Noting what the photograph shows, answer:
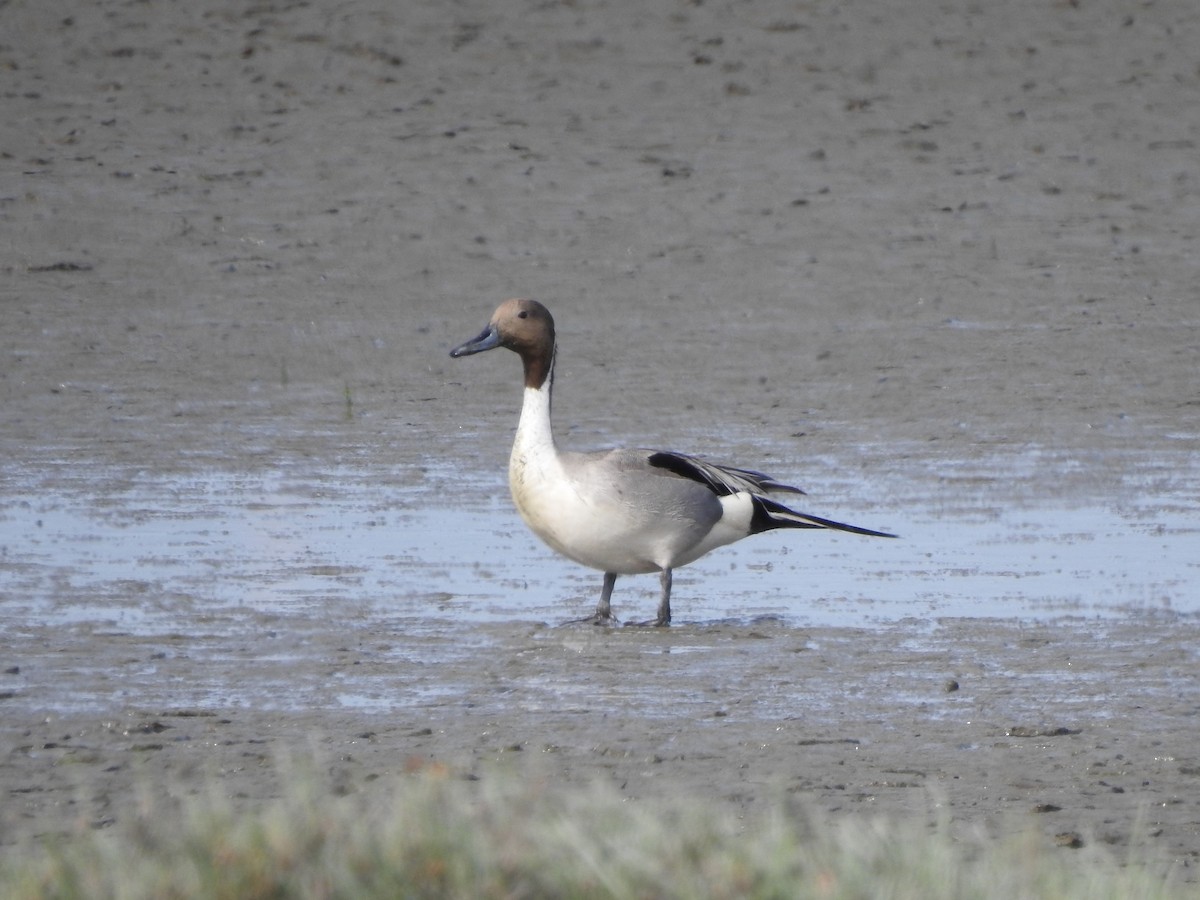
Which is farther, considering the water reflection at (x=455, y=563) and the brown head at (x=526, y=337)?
the brown head at (x=526, y=337)

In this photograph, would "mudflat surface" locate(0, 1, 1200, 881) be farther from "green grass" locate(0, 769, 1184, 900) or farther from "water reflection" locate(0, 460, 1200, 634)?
"green grass" locate(0, 769, 1184, 900)

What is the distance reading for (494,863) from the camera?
10.4 ft

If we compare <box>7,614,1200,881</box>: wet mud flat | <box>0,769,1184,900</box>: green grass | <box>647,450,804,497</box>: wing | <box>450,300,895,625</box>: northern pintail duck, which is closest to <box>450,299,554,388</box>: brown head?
<box>450,300,895,625</box>: northern pintail duck

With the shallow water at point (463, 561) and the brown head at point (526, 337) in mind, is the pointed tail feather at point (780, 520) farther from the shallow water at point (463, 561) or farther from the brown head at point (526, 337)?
the brown head at point (526, 337)

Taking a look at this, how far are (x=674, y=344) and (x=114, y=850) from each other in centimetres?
720

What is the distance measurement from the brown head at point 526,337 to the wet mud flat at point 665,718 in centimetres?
105

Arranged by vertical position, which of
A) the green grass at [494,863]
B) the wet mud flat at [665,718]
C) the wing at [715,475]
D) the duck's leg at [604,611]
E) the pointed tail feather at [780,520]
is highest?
the wing at [715,475]

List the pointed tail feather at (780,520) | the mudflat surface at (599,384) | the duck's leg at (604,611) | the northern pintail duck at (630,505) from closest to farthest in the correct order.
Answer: the mudflat surface at (599,384) → the duck's leg at (604,611) → the northern pintail duck at (630,505) → the pointed tail feather at (780,520)

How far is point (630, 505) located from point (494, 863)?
3.26 metres

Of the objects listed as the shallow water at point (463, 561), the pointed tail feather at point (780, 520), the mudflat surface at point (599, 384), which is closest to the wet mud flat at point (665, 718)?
the mudflat surface at point (599, 384)

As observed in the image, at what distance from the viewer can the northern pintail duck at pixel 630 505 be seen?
639cm

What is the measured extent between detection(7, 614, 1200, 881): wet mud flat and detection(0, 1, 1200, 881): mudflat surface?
2 centimetres

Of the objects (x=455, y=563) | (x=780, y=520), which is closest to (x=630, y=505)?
(x=780, y=520)

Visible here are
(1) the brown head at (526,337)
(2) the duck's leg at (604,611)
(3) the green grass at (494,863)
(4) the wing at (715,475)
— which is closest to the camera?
(3) the green grass at (494,863)
